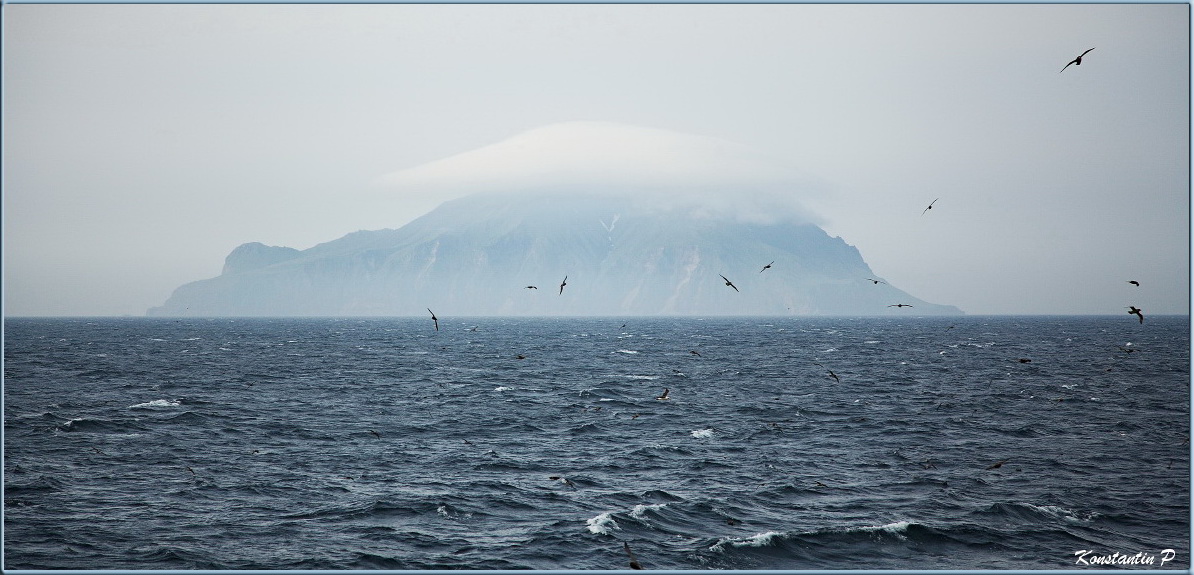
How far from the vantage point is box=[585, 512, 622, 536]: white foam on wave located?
101ft

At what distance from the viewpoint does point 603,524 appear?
3164cm

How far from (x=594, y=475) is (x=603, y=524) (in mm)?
7682

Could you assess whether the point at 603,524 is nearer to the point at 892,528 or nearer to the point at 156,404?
the point at 892,528

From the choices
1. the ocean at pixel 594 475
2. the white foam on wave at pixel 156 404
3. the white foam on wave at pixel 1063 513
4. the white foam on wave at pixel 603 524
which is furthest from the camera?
the white foam on wave at pixel 156 404

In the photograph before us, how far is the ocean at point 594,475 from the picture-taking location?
29.4 m

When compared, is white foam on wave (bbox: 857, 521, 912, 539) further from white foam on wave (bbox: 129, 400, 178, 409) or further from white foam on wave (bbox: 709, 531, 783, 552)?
white foam on wave (bbox: 129, 400, 178, 409)

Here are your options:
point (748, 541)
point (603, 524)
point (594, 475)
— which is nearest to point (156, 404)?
point (594, 475)

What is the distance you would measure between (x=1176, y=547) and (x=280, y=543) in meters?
33.8

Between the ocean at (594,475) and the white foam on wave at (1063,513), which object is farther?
the white foam on wave at (1063,513)

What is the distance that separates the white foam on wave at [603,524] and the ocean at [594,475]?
0.41 feet

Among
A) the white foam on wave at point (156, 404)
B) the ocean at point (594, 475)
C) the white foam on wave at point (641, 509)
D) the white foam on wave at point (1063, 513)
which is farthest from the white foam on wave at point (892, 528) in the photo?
the white foam on wave at point (156, 404)

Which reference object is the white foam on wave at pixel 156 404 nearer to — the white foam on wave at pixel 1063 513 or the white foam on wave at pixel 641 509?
the white foam on wave at pixel 641 509

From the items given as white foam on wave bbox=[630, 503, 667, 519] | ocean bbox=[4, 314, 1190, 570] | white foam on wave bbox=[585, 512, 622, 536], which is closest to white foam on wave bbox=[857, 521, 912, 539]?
ocean bbox=[4, 314, 1190, 570]

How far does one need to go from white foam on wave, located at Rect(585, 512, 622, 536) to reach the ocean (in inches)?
4.9
